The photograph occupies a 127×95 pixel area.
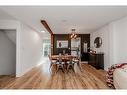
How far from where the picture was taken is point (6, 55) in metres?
6.61

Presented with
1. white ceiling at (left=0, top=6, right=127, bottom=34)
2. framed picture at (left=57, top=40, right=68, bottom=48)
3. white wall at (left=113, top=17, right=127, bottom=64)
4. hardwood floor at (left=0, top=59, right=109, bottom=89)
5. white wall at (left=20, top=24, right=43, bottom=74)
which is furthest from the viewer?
framed picture at (left=57, top=40, right=68, bottom=48)

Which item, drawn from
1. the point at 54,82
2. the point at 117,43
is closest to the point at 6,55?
the point at 54,82

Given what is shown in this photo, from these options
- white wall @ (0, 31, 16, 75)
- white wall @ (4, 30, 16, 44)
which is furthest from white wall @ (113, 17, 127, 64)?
white wall @ (0, 31, 16, 75)

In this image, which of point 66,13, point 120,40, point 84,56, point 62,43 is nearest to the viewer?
point 66,13

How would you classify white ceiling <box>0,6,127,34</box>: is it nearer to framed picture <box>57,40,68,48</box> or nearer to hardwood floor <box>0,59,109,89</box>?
hardwood floor <box>0,59,109,89</box>

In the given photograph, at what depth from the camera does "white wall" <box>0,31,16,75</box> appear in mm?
6464

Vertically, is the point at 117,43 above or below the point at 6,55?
above

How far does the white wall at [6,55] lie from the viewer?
21.2ft

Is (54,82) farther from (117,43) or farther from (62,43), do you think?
(62,43)

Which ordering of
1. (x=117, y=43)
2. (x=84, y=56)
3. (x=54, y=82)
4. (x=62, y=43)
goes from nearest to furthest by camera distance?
(x=54, y=82)
(x=117, y=43)
(x=84, y=56)
(x=62, y=43)

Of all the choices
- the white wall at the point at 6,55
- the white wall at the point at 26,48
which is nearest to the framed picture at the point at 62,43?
the white wall at the point at 26,48

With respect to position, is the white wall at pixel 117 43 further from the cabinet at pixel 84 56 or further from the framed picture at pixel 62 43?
the framed picture at pixel 62 43
